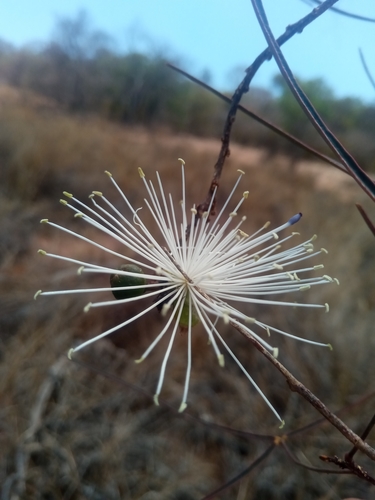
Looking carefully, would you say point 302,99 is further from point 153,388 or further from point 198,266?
point 153,388

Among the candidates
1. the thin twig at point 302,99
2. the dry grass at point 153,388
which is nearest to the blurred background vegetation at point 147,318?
the dry grass at point 153,388

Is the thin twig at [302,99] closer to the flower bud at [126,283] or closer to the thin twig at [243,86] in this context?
the thin twig at [243,86]

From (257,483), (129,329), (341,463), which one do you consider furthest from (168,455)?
(341,463)

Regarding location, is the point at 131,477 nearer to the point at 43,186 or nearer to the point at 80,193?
the point at 80,193

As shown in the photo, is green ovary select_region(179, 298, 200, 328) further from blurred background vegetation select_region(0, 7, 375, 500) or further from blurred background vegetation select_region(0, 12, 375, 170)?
blurred background vegetation select_region(0, 12, 375, 170)

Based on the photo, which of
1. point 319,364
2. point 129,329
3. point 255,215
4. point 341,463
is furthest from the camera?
point 255,215

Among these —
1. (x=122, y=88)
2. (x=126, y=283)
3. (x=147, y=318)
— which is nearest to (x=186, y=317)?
(x=126, y=283)

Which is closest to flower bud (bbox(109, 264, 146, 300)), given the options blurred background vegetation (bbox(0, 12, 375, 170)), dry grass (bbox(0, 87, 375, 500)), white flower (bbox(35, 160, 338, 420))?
white flower (bbox(35, 160, 338, 420))
